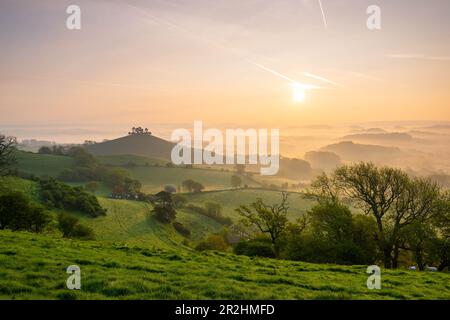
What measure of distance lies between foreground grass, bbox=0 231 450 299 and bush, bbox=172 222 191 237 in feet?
222

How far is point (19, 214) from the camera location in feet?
168

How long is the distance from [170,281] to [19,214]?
1837 inches

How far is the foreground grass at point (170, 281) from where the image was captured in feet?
41.0

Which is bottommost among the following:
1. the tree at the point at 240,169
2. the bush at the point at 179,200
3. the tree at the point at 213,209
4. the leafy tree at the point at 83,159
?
the tree at the point at 213,209

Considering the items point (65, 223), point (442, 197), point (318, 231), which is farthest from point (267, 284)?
point (65, 223)

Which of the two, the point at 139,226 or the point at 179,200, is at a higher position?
the point at 179,200

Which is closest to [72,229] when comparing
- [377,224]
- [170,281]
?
[377,224]

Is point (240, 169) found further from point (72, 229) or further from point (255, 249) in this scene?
point (255, 249)

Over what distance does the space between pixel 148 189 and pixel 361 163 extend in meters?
110

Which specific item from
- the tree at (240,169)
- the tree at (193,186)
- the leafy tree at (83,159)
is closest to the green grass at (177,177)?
the tree at (193,186)

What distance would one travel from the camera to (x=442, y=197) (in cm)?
3753

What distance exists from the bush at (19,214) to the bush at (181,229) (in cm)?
3977

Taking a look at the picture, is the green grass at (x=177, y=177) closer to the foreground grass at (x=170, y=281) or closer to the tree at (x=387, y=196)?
the tree at (x=387, y=196)

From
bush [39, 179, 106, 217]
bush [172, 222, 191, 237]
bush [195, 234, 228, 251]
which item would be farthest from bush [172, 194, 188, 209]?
bush [195, 234, 228, 251]
